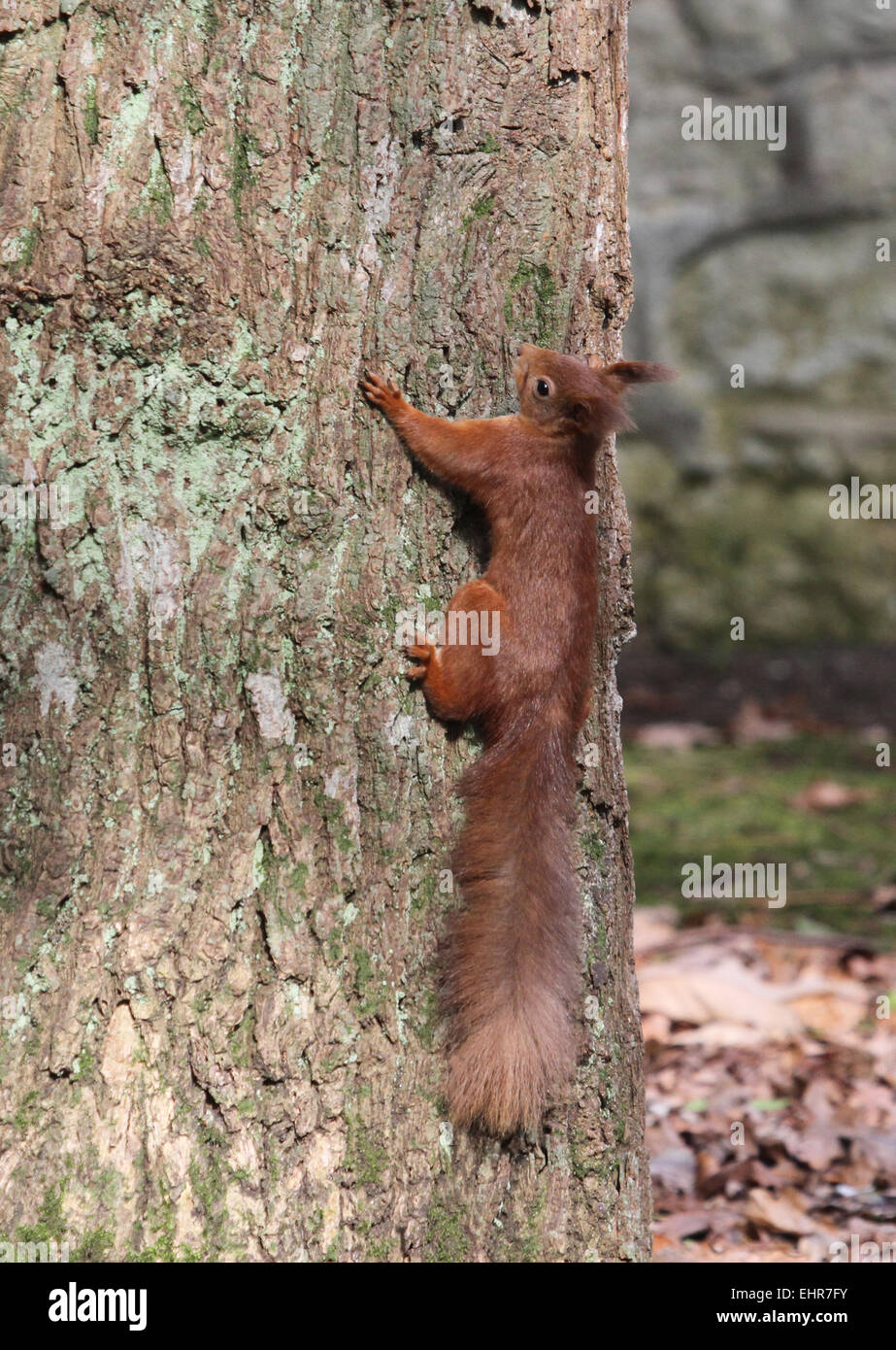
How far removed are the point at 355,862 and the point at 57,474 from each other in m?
0.79

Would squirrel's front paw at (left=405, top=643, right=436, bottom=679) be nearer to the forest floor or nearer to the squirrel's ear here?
the squirrel's ear

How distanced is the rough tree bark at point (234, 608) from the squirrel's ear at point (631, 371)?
1.09ft

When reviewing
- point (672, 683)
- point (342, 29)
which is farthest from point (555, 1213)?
point (672, 683)

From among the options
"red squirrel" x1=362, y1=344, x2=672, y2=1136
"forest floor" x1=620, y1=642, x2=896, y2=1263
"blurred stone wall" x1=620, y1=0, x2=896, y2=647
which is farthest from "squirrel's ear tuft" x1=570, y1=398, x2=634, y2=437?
"blurred stone wall" x1=620, y1=0, x2=896, y2=647

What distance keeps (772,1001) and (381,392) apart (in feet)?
8.53

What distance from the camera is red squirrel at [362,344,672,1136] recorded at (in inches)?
85.1

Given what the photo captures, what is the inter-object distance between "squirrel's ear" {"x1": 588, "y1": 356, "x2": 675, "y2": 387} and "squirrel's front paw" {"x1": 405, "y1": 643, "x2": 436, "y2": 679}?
0.65 metres

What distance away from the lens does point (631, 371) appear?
8.23 feet

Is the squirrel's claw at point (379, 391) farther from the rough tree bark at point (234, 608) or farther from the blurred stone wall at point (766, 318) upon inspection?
the blurred stone wall at point (766, 318)

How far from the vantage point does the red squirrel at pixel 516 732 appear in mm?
2162

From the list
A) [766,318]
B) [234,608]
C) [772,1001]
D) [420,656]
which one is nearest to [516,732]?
[420,656]

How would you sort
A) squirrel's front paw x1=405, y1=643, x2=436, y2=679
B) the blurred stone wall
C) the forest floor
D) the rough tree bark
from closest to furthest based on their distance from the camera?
the rough tree bark < squirrel's front paw x1=405, y1=643, x2=436, y2=679 < the forest floor < the blurred stone wall

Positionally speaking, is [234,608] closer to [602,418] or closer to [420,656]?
[420,656]

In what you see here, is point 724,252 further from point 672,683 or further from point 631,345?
point 672,683
